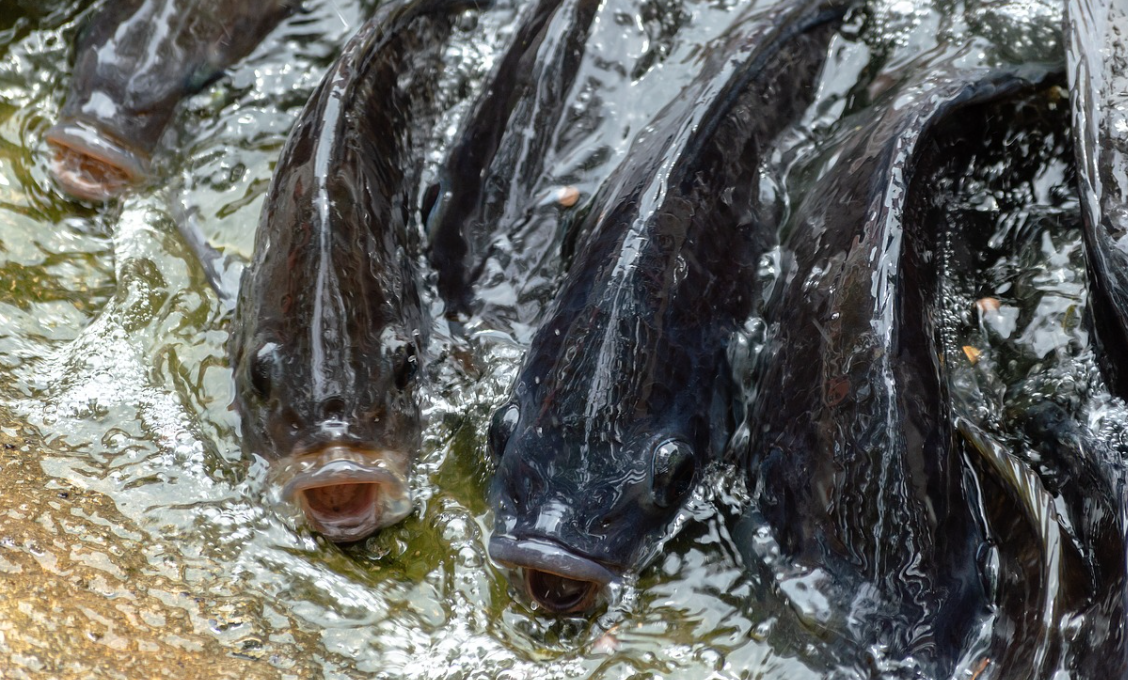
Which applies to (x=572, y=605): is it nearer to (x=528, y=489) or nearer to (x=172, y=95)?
(x=528, y=489)

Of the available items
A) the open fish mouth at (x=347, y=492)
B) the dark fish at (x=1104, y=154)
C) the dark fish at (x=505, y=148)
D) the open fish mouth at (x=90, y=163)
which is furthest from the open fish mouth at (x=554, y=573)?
the open fish mouth at (x=90, y=163)

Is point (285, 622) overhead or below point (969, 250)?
below

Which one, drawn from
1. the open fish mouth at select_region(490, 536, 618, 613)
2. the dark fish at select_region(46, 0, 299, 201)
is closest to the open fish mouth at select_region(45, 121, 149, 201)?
the dark fish at select_region(46, 0, 299, 201)

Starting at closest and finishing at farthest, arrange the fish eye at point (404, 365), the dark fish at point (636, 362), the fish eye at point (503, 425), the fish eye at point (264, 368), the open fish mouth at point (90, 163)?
the dark fish at point (636, 362) < the fish eye at point (503, 425) < the fish eye at point (264, 368) < the fish eye at point (404, 365) < the open fish mouth at point (90, 163)

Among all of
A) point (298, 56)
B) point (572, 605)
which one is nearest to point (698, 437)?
point (572, 605)

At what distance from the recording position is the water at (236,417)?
2.60 m

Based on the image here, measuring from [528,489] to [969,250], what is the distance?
158 cm

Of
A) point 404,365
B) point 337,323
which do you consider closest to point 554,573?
point 404,365

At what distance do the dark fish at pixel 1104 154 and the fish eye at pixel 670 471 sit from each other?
1118mm

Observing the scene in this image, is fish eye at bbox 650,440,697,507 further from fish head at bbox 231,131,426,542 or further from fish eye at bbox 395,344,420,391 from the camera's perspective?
fish eye at bbox 395,344,420,391

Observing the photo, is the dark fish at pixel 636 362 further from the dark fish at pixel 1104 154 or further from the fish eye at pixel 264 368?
the dark fish at pixel 1104 154

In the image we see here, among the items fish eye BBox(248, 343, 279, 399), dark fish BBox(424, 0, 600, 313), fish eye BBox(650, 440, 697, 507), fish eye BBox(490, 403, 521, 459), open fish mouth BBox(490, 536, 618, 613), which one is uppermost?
dark fish BBox(424, 0, 600, 313)

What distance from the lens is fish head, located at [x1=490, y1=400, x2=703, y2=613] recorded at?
2635 mm

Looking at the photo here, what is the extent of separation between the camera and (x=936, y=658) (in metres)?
2.50
